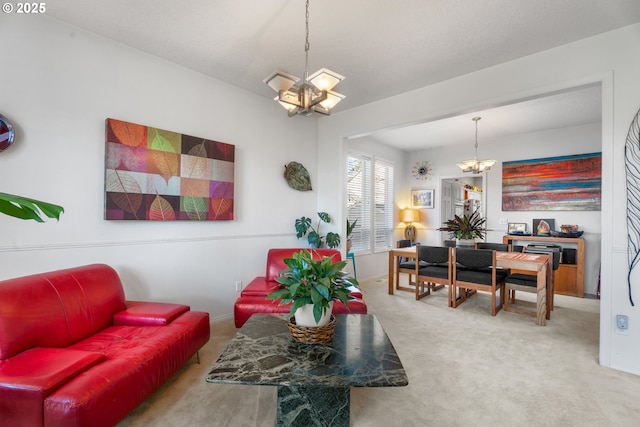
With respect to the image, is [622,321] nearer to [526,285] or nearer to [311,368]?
[526,285]

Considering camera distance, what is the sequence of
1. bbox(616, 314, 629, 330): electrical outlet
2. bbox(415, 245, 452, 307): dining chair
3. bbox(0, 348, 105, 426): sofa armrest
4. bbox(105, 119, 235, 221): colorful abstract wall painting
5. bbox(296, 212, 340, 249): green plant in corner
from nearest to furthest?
bbox(0, 348, 105, 426): sofa armrest
bbox(616, 314, 629, 330): electrical outlet
bbox(105, 119, 235, 221): colorful abstract wall painting
bbox(415, 245, 452, 307): dining chair
bbox(296, 212, 340, 249): green plant in corner

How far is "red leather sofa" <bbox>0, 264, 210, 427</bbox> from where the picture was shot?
4.30 ft

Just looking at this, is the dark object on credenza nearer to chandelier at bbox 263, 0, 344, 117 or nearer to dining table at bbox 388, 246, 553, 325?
dining table at bbox 388, 246, 553, 325

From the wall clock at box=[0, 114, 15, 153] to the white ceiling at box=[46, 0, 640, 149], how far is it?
945 mm

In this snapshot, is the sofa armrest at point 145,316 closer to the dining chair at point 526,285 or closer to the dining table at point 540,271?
the dining table at point 540,271

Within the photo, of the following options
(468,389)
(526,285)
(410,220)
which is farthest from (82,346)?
(410,220)

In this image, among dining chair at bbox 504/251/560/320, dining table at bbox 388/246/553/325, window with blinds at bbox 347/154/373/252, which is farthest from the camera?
window with blinds at bbox 347/154/373/252

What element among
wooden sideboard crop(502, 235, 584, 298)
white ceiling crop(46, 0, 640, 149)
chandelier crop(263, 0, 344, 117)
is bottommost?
wooden sideboard crop(502, 235, 584, 298)

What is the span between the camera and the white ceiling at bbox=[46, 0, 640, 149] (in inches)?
85.7

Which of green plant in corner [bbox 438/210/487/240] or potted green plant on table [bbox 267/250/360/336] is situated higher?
green plant in corner [bbox 438/210/487/240]

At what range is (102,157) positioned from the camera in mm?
2582

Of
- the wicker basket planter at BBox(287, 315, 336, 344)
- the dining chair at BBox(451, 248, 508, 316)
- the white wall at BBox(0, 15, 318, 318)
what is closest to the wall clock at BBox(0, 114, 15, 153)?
the white wall at BBox(0, 15, 318, 318)

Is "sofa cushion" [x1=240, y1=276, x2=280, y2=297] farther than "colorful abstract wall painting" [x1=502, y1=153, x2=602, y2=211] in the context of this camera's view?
No

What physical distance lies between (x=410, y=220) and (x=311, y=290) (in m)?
5.20
